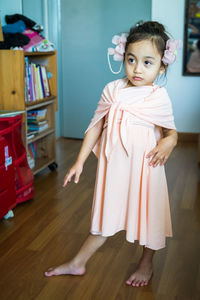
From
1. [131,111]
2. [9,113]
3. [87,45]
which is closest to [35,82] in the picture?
[9,113]

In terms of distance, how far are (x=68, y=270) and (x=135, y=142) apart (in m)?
0.66

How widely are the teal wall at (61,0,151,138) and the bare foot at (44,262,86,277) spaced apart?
3.06 m

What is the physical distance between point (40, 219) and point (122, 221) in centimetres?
93

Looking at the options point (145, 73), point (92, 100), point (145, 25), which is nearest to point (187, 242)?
point (145, 73)

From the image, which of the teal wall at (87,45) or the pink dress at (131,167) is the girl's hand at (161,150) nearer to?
the pink dress at (131,167)

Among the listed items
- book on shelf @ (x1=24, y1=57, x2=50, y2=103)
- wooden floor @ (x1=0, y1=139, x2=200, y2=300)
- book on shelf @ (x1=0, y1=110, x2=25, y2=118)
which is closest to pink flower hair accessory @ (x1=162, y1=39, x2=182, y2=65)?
wooden floor @ (x1=0, y1=139, x2=200, y2=300)

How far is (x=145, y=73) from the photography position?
1.72m

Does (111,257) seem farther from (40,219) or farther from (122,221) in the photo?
(40,219)

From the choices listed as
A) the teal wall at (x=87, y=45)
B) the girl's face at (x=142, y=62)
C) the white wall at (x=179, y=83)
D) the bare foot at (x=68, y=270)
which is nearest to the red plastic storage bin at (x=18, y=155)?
the bare foot at (x=68, y=270)

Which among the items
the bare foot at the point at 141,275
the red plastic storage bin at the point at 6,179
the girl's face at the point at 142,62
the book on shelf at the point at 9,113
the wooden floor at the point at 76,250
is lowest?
the wooden floor at the point at 76,250

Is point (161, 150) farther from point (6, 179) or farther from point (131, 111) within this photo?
point (6, 179)

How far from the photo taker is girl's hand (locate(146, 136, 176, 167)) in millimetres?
1775

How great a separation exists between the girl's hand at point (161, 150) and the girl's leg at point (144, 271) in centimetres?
43

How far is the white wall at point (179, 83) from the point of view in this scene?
4676 mm
